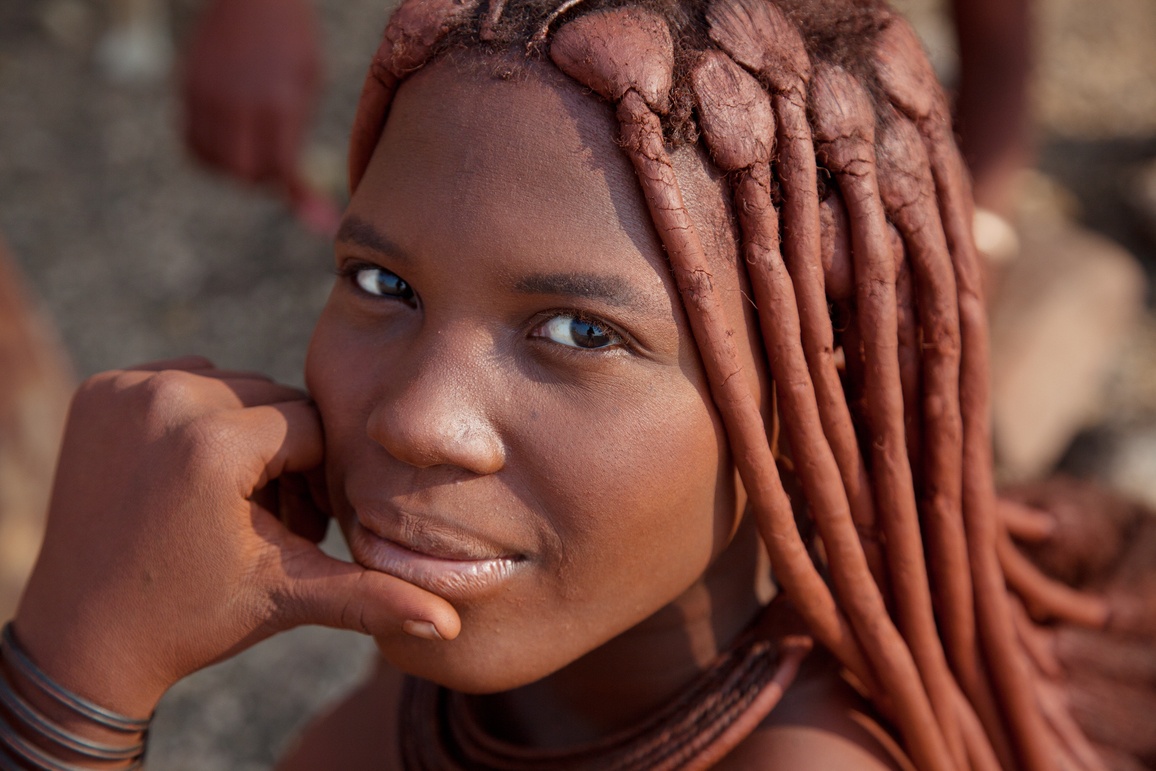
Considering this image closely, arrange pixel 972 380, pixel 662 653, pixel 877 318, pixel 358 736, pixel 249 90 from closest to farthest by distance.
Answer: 1. pixel 877 318
2. pixel 972 380
3. pixel 662 653
4. pixel 358 736
5. pixel 249 90

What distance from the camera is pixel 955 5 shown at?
3.56m

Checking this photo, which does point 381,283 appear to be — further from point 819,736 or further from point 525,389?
point 819,736

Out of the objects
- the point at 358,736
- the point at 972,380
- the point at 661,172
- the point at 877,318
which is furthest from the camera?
the point at 358,736

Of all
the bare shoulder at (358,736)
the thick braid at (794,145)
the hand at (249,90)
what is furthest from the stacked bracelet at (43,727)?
the hand at (249,90)

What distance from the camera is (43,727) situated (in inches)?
63.9

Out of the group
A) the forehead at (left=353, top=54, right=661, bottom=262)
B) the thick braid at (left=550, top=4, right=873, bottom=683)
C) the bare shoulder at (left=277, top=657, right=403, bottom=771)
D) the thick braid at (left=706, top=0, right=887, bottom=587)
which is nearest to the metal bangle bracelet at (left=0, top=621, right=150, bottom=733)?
the bare shoulder at (left=277, top=657, right=403, bottom=771)

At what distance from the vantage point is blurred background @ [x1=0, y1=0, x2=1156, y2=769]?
3523 millimetres

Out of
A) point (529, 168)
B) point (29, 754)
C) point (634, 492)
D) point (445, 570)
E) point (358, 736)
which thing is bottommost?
point (358, 736)

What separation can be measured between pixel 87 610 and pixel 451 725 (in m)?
0.68

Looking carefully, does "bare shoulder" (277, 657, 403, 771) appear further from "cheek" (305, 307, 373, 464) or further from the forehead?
the forehead

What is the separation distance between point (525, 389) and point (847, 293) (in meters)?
0.48

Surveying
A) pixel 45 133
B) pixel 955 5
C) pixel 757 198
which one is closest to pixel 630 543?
pixel 757 198

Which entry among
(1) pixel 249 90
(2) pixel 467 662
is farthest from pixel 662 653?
(1) pixel 249 90

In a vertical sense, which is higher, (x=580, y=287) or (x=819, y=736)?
(x=580, y=287)
